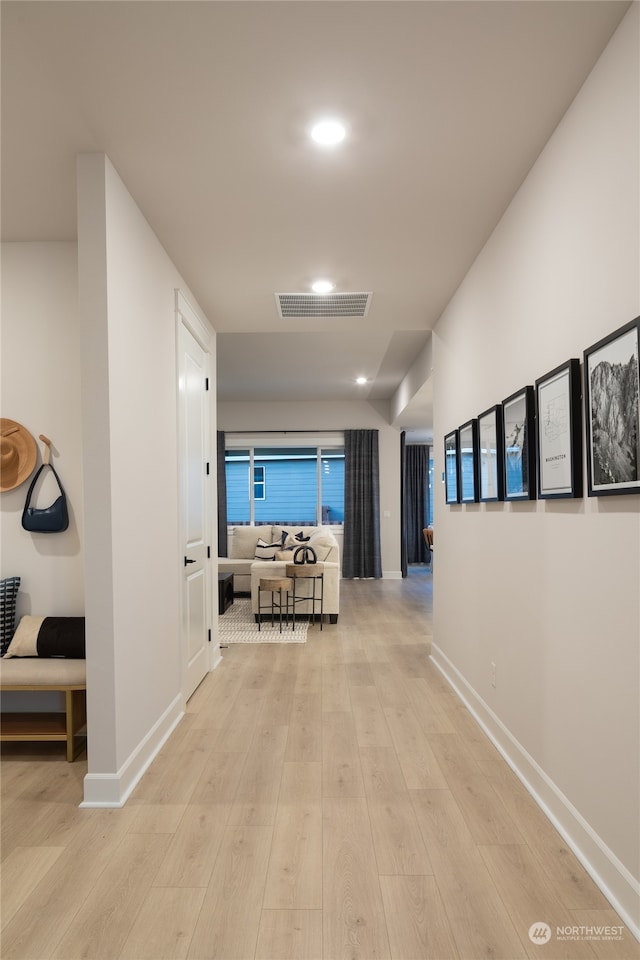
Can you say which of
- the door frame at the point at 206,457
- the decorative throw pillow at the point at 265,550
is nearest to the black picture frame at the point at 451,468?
the door frame at the point at 206,457

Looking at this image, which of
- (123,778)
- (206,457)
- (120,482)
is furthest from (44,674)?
(206,457)

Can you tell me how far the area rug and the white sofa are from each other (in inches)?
9.3

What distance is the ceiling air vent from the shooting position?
14.2 ft

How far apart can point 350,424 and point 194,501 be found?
6.41 meters

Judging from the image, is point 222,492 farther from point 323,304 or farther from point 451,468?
point 451,468

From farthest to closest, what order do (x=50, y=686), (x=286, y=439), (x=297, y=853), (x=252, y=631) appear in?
(x=286, y=439)
(x=252, y=631)
(x=50, y=686)
(x=297, y=853)

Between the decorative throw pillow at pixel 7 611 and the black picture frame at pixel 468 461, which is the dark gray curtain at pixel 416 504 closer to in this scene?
the black picture frame at pixel 468 461

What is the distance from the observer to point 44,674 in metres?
2.95

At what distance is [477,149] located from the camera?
101 inches

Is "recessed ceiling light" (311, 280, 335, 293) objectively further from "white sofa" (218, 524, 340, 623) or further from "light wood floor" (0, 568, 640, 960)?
"white sofa" (218, 524, 340, 623)

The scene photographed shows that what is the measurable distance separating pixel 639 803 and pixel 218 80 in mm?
2604

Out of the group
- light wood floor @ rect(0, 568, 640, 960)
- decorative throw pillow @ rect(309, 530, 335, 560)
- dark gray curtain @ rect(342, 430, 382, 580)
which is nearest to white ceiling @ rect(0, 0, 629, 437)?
light wood floor @ rect(0, 568, 640, 960)

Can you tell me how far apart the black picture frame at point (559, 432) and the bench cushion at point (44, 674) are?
224 cm

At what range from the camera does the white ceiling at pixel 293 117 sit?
1883mm
